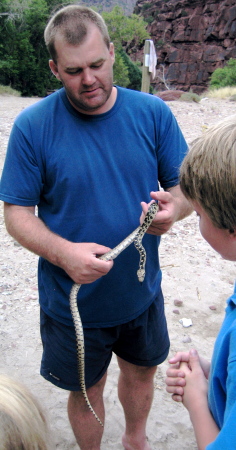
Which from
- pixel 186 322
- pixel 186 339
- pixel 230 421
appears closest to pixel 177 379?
pixel 230 421

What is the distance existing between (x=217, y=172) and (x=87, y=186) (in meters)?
1.00

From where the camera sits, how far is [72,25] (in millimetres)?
2178

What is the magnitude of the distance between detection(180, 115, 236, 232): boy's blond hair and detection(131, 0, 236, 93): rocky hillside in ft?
161

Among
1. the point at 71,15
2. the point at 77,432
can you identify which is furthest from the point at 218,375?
the point at 71,15

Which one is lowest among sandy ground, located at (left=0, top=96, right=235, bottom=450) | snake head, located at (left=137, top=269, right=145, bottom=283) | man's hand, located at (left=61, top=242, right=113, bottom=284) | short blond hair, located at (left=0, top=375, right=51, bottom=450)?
sandy ground, located at (left=0, top=96, right=235, bottom=450)

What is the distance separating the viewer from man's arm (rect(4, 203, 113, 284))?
2.04 metres

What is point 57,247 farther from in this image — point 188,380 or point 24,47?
point 24,47

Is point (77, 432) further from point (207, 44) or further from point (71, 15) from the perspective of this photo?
point (207, 44)

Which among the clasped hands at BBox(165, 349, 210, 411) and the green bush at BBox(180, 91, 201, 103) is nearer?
the clasped hands at BBox(165, 349, 210, 411)

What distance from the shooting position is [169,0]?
2105 inches

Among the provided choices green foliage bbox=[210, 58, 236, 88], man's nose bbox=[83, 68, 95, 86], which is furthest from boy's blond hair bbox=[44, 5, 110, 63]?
green foliage bbox=[210, 58, 236, 88]

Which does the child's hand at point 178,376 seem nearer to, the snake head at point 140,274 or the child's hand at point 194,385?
the child's hand at point 194,385

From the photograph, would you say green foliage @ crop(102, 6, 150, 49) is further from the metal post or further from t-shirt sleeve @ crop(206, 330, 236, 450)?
t-shirt sleeve @ crop(206, 330, 236, 450)

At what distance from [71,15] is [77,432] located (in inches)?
101
